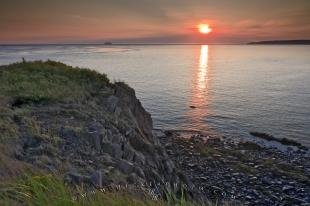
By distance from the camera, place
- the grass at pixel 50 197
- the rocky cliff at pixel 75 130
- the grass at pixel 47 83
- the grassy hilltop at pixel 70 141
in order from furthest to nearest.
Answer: the grass at pixel 47 83
the rocky cliff at pixel 75 130
the grassy hilltop at pixel 70 141
the grass at pixel 50 197

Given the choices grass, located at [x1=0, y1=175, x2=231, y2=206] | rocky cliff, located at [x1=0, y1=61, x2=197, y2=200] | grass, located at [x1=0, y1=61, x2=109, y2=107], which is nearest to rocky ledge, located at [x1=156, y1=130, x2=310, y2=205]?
rocky cliff, located at [x1=0, y1=61, x2=197, y2=200]

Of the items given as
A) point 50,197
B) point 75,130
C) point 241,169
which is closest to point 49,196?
point 50,197

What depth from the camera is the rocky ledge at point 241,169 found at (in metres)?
25.2

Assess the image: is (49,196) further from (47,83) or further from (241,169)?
(241,169)

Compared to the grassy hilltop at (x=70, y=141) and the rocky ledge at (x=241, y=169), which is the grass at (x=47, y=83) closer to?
the grassy hilltop at (x=70, y=141)

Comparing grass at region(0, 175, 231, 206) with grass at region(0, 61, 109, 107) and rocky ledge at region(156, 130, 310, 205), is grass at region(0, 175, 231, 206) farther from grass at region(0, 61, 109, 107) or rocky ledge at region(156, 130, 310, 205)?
rocky ledge at region(156, 130, 310, 205)

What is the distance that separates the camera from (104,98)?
76.7ft

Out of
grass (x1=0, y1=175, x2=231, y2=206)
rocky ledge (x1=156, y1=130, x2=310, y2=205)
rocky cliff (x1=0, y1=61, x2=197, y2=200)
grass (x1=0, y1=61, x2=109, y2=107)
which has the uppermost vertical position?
grass (x1=0, y1=175, x2=231, y2=206)

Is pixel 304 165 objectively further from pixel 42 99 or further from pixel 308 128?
pixel 42 99

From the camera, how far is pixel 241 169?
3059cm

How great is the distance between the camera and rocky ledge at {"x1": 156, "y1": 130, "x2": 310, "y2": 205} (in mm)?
25166

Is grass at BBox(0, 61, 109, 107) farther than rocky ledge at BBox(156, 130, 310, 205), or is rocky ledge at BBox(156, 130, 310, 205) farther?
rocky ledge at BBox(156, 130, 310, 205)

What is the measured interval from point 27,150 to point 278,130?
37.2 metres

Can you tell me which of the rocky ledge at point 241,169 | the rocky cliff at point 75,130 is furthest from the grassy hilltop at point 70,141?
the rocky ledge at point 241,169
